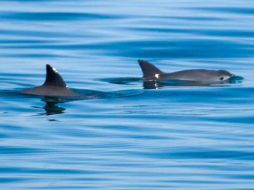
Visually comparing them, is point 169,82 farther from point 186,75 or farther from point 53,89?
point 53,89

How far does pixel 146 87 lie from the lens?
2338cm

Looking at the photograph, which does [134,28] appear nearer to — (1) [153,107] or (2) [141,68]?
(2) [141,68]

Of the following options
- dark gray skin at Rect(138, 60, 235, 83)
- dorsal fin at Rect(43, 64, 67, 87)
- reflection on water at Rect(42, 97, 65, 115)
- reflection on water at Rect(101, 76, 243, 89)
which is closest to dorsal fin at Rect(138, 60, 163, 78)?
dark gray skin at Rect(138, 60, 235, 83)

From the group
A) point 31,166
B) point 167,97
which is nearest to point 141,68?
point 167,97

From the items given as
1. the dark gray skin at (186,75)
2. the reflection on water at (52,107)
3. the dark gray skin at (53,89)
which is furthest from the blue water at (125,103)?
the dark gray skin at (186,75)

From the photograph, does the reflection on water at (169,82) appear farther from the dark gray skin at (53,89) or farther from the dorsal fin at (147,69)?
the dark gray skin at (53,89)

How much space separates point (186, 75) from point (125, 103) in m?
3.36

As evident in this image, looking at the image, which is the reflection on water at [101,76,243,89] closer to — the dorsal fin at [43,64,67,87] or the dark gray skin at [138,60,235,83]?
the dark gray skin at [138,60,235,83]

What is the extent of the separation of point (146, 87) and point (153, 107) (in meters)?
2.55

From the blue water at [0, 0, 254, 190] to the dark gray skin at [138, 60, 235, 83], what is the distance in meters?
0.31

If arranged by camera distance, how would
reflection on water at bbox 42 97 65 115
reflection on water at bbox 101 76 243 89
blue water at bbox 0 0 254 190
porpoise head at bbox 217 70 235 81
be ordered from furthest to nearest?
porpoise head at bbox 217 70 235 81 → reflection on water at bbox 101 76 243 89 → reflection on water at bbox 42 97 65 115 → blue water at bbox 0 0 254 190

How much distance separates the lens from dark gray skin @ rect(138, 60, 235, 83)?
24234mm

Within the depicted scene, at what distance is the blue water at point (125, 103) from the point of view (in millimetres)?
15109

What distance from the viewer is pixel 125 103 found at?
21188mm
